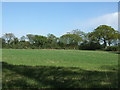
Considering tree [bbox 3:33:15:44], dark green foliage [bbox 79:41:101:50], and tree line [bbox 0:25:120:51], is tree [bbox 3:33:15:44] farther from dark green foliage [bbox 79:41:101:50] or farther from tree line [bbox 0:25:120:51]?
dark green foliage [bbox 79:41:101:50]

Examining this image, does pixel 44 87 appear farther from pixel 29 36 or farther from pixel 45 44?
pixel 29 36

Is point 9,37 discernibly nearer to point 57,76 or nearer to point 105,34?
point 105,34

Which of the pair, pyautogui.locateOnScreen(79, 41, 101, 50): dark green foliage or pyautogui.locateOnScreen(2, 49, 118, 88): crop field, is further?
pyautogui.locateOnScreen(79, 41, 101, 50): dark green foliage

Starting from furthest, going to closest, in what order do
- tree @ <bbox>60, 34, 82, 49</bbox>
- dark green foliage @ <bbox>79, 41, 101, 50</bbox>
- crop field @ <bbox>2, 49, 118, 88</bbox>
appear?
1. tree @ <bbox>60, 34, 82, 49</bbox>
2. dark green foliage @ <bbox>79, 41, 101, 50</bbox>
3. crop field @ <bbox>2, 49, 118, 88</bbox>

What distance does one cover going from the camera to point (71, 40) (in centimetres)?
9438

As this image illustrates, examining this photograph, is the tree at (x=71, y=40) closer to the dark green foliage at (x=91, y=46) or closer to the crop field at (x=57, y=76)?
the dark green foliage at (x=91, y=46)

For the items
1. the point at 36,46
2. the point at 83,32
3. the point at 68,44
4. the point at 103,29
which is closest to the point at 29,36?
the point at 36,46

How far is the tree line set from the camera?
8088cm

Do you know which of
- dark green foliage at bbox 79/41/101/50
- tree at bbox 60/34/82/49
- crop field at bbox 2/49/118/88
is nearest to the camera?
crop field at bbox 2/49/118/88

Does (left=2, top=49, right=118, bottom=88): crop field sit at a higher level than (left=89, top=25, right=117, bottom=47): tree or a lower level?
lower

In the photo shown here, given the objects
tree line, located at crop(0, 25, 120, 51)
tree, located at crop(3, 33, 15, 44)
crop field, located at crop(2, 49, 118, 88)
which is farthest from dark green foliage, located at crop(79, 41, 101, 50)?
crop field, located at crop(2, 49, 118, 88)

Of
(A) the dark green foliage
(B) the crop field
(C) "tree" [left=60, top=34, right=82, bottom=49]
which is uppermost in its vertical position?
(C) "tree" [left=60, top=34, right=82, bottom=49]

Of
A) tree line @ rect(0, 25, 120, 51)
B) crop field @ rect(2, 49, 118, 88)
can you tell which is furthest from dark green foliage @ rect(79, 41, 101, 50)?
crop field @ rect(2, 49, 118, 88)

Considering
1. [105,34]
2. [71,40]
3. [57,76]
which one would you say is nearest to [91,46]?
[105,34]
